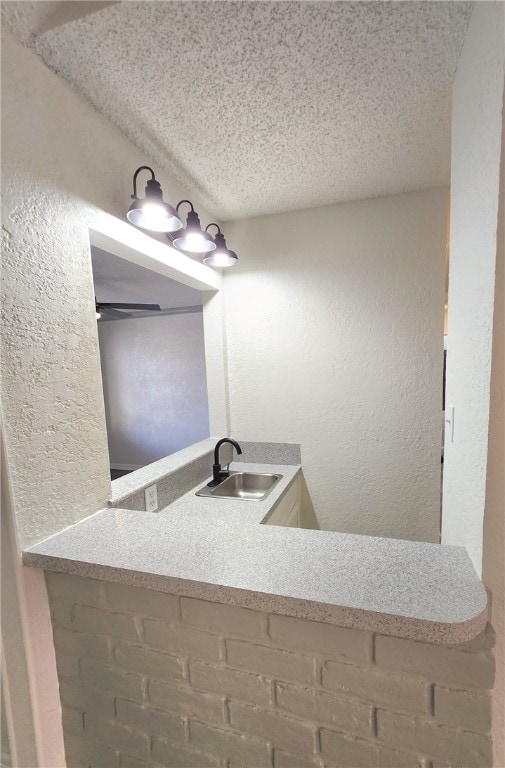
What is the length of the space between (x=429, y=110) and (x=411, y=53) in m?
0.27

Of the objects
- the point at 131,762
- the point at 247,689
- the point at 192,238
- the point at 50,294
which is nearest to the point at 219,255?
the point at 192,238

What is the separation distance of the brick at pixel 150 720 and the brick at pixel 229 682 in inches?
5.6

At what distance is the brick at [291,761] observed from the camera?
69 cm

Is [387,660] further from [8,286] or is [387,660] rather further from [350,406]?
[350,406]

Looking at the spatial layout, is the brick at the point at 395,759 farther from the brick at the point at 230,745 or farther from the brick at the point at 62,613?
the brick at the point at 62,613

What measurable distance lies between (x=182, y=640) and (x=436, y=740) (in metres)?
0.57

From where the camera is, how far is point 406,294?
66.9 inches

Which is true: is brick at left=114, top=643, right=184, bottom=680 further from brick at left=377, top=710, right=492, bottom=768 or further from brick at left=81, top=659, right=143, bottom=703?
brick at left=377, top=710, right=492, bottom=768

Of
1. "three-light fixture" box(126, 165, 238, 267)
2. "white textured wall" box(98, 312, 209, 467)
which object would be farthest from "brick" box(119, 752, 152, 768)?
"white textured wall" box(98, 312, 209, 467)

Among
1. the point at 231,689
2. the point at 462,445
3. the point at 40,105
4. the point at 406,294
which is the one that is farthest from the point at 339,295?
the point at 231,689

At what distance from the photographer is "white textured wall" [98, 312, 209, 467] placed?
459 centimetres

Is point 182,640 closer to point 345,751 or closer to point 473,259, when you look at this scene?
point 345,751

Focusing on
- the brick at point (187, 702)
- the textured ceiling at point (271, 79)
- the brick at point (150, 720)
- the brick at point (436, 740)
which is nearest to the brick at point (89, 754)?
the brick at point (150, 720)

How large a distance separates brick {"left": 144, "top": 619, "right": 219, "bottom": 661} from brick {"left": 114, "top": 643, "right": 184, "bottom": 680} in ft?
0.08
